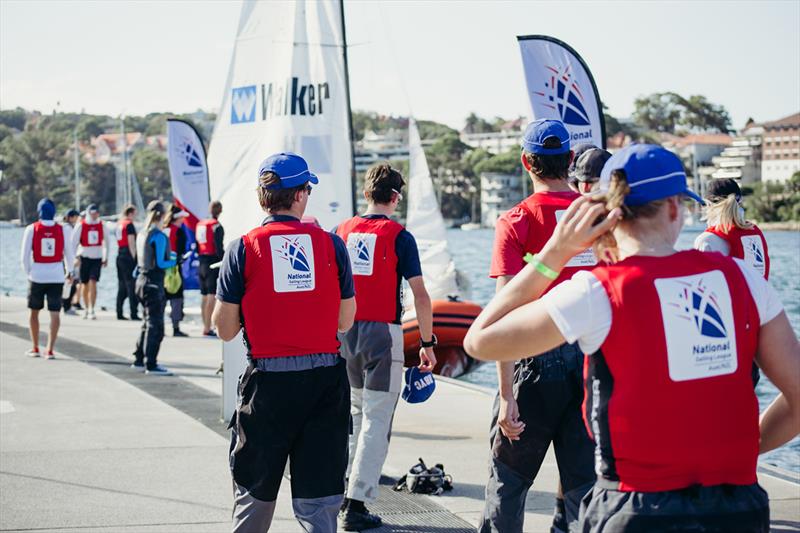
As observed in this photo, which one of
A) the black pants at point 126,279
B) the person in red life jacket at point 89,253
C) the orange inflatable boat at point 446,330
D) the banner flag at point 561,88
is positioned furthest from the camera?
the person in red life jacket at point 89,253

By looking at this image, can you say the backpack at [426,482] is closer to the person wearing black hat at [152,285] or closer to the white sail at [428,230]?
the person wearing black hat at [152,285]

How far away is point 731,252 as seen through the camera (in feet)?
19.8

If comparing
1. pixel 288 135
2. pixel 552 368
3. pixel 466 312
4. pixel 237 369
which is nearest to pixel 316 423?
pixel 552 368

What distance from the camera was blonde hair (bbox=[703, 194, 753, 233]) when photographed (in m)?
6.05

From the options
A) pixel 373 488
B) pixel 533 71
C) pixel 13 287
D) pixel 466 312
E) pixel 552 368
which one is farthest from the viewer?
pixel 13 287

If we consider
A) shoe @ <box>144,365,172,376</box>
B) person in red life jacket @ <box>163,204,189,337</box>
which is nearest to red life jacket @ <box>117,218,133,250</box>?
person in red life jacket @ <box>163,204,189,337</box>

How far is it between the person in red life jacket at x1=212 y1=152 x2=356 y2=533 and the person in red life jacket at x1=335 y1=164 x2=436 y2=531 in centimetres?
139

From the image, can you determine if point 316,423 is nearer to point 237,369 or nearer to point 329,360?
point 329,360

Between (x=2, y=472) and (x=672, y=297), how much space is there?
217 inches

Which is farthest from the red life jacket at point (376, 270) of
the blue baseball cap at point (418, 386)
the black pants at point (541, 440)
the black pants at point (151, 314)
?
the black pants at point (151, 314)

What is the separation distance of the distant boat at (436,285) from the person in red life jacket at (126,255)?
Result: 13.9 feet

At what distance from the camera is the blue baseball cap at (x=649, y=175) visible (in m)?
2.67

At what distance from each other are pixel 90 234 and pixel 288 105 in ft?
26.6

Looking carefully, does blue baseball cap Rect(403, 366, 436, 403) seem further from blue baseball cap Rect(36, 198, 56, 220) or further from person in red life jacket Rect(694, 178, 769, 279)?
blue baseball cap Rect(36, 198, 56, 220)
